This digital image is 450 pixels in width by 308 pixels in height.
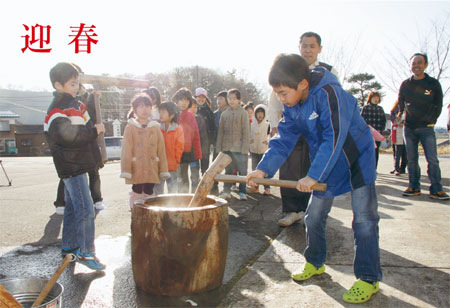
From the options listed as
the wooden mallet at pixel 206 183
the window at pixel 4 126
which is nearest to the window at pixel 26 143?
the window at pixel 4 126

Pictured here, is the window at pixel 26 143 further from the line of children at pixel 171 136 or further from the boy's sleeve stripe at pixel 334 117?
the boy's sleeve stripe at pixel 334 117

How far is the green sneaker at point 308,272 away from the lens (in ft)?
9.37

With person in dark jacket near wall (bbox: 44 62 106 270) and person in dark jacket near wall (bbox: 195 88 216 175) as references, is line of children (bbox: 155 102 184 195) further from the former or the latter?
person in dark jacket near wall (bbox: 44 62 106 270)

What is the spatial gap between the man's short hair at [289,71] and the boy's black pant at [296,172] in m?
1.76

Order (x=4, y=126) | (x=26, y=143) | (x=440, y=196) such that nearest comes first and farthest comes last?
(x=440, y=196), (x=26, y=143), (x=4, y=126)

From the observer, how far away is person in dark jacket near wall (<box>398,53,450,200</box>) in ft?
18.0

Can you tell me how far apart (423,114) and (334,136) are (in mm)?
3893

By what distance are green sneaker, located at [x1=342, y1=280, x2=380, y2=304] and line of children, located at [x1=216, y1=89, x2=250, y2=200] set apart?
371cm

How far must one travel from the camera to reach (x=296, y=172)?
14.0ft

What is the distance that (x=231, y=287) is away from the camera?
2.81 metres

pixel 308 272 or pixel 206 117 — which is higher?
pixel 206 117

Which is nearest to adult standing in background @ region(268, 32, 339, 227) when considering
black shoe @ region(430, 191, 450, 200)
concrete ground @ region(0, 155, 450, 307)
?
concrete ground @ region(0, 155, 450, 307)

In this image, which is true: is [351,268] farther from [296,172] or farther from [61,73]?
[61,73]

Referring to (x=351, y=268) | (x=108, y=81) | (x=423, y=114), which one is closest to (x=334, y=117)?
(x=351, y=268)
